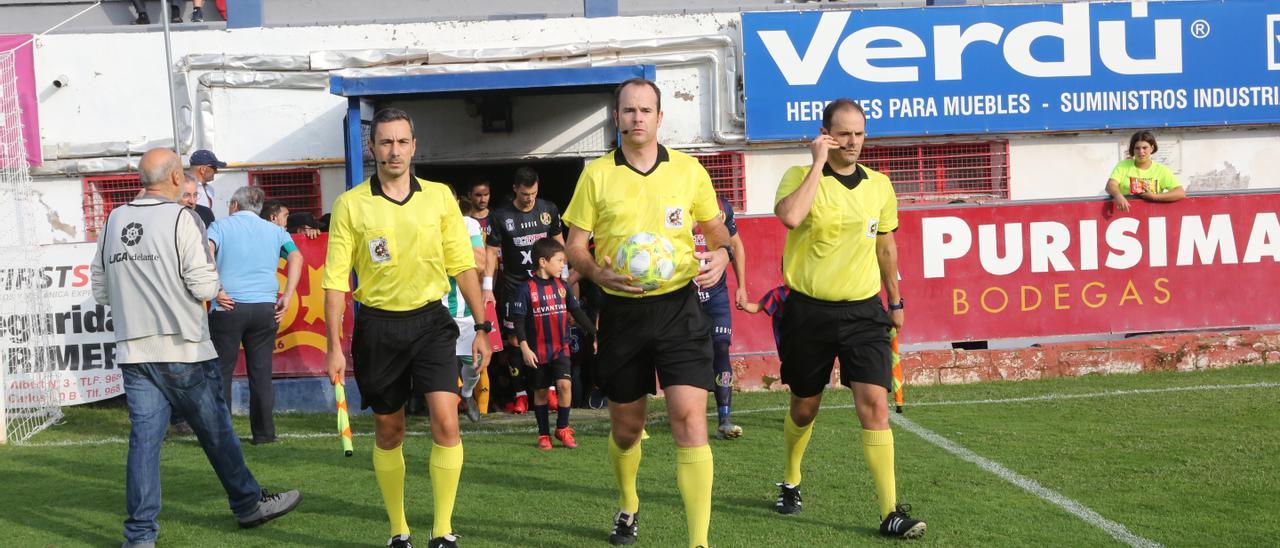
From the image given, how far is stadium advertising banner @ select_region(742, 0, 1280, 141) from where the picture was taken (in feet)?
42.9

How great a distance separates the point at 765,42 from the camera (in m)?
13.0

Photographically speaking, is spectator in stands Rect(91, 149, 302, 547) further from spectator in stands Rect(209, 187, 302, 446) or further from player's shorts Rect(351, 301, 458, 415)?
spectator in stands Rect(209, 187, 302, 446)

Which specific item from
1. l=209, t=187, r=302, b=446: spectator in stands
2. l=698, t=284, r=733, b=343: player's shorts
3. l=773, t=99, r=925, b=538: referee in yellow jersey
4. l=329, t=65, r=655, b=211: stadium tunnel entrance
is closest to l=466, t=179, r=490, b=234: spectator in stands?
l=209, t=187, r=302, b=446: spectator in stands

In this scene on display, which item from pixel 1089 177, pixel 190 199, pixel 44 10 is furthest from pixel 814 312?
pixel 44 10

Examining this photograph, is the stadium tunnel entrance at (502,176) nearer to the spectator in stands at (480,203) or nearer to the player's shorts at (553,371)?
the spectator in stands at (480,203)

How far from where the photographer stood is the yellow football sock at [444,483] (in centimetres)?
563

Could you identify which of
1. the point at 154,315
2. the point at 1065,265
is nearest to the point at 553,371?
the point at 154,315

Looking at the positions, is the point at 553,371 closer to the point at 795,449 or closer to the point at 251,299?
the point at 251,299

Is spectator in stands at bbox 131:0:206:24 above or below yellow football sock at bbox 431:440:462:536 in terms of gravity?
above

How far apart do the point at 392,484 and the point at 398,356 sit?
61 cm

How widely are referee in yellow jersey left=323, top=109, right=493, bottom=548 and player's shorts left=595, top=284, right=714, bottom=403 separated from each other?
71 centimetres

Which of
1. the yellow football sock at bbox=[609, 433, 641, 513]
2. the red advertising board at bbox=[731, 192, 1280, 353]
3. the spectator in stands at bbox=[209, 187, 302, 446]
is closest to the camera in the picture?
the yellow football sock at bbox=[609, 433, 641, 513]

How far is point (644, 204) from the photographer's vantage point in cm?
540

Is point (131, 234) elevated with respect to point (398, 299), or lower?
elevated
